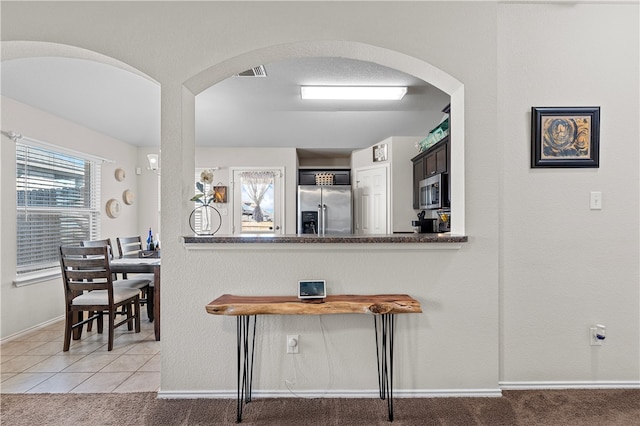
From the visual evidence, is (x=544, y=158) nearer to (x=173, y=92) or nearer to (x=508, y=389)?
(x=508, y=389)

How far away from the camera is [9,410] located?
212 centimetres

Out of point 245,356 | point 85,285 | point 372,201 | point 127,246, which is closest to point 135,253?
point 127,246

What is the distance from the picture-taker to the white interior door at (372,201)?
534cm

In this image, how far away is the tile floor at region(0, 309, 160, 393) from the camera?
2.41 m

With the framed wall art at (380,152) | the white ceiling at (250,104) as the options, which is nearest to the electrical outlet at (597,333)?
the white ceiling at (250,104)

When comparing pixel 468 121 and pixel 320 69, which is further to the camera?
pixel 320 69

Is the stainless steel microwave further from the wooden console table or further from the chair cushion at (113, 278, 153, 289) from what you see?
the chair cushion at (113, 278, 153, 289)

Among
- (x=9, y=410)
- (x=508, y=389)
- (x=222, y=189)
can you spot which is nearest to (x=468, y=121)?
(x=508, y=389)

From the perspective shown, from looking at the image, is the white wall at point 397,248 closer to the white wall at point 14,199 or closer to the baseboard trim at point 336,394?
the baseboard trim at point 336,394

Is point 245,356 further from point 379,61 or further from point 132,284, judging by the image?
point 379,61

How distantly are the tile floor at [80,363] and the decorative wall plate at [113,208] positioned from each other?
1739mm

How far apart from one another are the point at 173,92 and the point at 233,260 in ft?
3.78

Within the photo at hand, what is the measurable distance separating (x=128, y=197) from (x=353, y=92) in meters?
3.77

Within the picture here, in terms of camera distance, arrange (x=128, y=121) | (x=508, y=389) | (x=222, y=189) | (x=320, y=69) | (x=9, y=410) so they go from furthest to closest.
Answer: (x=222, y=189), (x=128, y=121), (x=320, y=69), (x=508, y=389), (x=9, y=410)
